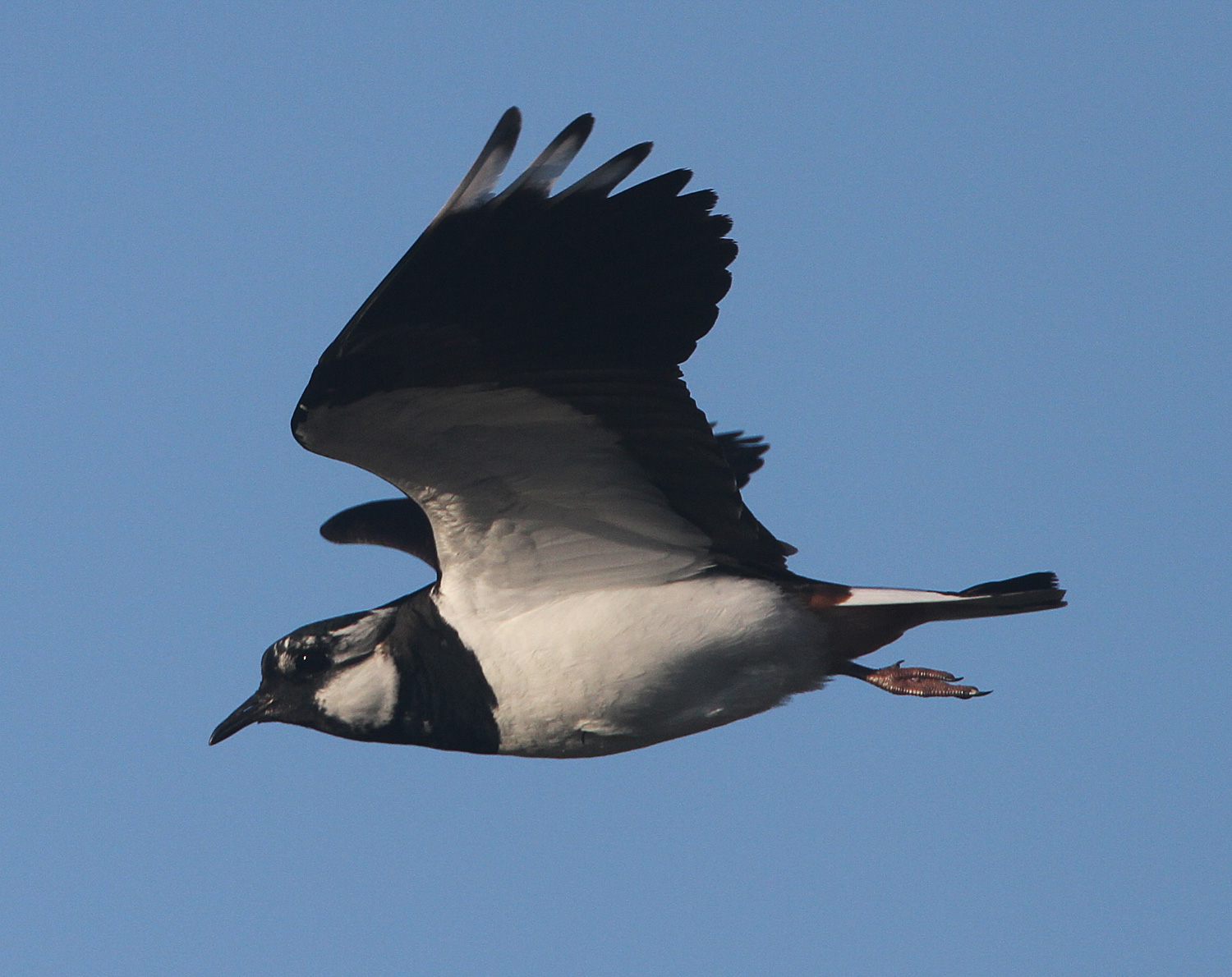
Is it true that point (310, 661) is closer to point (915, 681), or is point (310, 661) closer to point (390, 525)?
point (390, 525)

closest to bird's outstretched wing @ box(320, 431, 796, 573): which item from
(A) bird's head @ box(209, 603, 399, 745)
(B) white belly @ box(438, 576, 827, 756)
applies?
(A) bird's head @ box(209, 603, 399, 745)

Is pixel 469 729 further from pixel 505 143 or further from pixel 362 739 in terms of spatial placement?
pixel 505 143

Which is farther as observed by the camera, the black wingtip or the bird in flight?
the black wingtip

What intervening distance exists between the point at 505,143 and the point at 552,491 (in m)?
1.51

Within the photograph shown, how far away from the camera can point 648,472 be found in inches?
225

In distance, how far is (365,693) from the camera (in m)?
6.44

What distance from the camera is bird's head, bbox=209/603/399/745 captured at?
6418mm

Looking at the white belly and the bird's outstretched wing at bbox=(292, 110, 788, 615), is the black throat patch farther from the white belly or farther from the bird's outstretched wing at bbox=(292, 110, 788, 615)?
the bird's outstretched wing at bbox=(292, 110, 788, 615)

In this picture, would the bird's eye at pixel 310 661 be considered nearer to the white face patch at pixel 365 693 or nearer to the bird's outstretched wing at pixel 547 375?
the white face patch at pixel 365 693

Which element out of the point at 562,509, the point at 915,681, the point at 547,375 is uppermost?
the point at 547,375

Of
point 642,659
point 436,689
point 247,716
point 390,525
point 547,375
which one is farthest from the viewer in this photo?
point 390,525

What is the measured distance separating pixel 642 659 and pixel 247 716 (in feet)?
7.03

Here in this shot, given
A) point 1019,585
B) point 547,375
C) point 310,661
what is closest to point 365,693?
point 310,661

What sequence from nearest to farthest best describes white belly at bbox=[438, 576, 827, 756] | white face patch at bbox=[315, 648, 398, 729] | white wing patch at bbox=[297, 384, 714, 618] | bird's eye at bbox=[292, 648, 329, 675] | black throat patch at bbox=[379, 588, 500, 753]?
white wing patch at bbox=[297, 384, 714, 618] < white belly at bbox=[438, 576, 827, 756] < black throat patch at bbox=[379, 588, 500, 753] < white face patch at bbox=[315, 648, 398, 729] < bird's eye at bbox=[292, 648, 329, 675]
